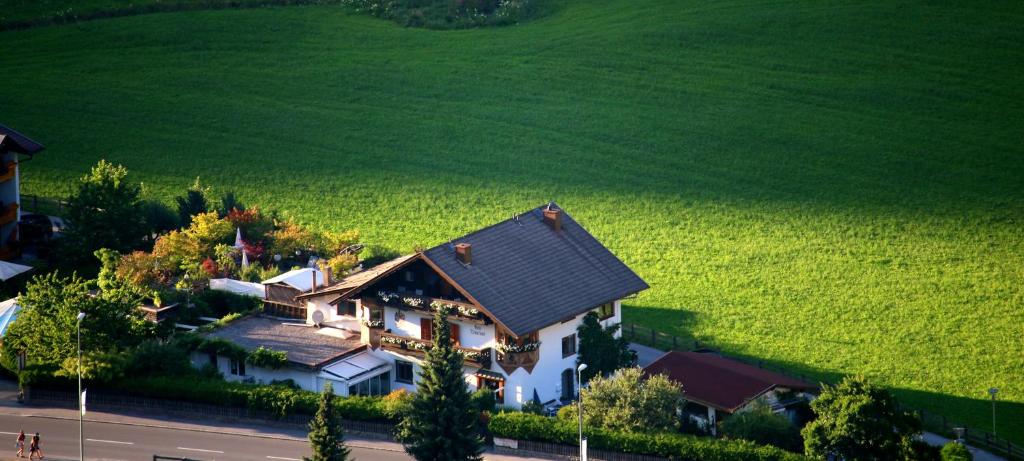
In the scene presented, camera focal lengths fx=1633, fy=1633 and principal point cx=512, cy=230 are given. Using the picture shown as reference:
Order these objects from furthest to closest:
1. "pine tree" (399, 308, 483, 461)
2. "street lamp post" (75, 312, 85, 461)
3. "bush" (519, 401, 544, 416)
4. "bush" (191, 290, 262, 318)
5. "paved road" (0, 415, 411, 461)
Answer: "bush" (191, 290, 262, 318) → "bush" (519, 401, 544, 416) → "paved road" (0, 415, 411, 461) → "street lamp post" (75, 312, 85, 461) → "pine tree" (399, 308, 483, 461)

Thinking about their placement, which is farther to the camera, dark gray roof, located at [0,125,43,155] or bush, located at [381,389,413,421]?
dark gray roof, located at [0,125,43,155]

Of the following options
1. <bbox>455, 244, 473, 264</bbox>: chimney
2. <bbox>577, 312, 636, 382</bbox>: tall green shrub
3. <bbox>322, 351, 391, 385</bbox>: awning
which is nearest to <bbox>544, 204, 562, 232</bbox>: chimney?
<bbox>577, 312, 636, 382</bbox>: tall green shrub

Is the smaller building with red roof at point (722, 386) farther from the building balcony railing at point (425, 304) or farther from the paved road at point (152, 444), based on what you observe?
the paved road at point (152, 444)

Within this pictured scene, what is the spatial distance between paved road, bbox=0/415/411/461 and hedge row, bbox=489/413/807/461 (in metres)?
5.55

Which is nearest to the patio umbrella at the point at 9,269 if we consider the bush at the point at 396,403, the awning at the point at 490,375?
the bush at the point at 396,403

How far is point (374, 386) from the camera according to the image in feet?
287

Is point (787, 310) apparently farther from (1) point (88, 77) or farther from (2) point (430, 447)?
(1) point (88, 77)

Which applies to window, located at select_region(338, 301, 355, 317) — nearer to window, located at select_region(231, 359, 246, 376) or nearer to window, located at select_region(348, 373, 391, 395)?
window, located at select_region(348, 373, 391, 395)

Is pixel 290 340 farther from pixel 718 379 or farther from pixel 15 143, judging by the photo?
pixel 15 143

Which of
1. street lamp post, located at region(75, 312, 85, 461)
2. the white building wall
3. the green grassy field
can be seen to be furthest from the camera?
the green grassy field

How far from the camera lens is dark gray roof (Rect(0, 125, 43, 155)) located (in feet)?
345

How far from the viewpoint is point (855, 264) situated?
355 feet

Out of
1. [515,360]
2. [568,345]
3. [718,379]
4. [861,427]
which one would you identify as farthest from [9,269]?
[861,427]

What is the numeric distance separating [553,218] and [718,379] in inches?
539
